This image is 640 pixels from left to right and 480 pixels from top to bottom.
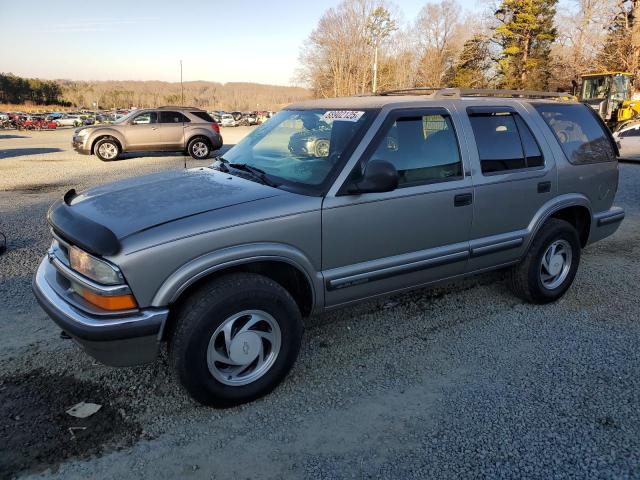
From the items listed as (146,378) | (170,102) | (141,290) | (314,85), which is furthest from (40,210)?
(170,102)

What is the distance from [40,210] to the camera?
26.2ft

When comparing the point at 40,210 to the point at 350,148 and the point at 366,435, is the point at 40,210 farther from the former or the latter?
the point at 366,435

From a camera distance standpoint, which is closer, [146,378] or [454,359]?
[146,378]

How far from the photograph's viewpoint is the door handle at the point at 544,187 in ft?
13.2

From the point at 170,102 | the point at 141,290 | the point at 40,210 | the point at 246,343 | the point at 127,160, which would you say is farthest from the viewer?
the point at 170,102

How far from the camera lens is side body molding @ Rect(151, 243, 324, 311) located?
8.30ft

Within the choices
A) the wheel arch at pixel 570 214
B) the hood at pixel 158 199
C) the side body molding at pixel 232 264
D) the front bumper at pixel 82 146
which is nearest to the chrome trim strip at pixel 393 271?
the side body molding at pixel 232 264

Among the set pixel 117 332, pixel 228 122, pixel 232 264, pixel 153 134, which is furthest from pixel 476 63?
pixel 117 332

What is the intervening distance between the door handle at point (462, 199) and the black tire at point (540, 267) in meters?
0.96

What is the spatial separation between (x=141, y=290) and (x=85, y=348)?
0.48 m

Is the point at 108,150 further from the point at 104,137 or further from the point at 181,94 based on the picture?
the point at 181,94

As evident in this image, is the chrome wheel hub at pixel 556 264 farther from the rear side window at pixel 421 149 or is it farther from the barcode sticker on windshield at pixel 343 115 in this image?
the barcode sticker on windshield at pixel 343 115

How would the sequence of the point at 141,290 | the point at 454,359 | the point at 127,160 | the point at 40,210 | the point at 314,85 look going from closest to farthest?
the point at 141,290
the point at 454,359
the point at 40,210
the point at 127,160
the point at 314,85

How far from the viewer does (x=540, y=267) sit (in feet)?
13.8
